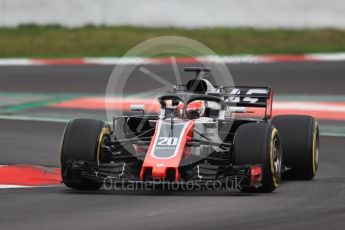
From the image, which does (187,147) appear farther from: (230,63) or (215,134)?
(230,63)

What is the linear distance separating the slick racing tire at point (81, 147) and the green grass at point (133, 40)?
16.4 m

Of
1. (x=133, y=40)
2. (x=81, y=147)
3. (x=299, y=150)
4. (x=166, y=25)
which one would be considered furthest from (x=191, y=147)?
(x=133, y=40)

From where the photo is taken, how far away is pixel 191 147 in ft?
36.3

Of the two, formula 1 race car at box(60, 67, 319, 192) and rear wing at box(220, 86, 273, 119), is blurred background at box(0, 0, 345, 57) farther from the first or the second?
formula 1 race car at box(60, 67, 319, 192)

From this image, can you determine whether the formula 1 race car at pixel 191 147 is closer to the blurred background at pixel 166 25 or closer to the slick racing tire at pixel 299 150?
the slick racing tire at pixel 299 150

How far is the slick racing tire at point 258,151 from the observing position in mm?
10773

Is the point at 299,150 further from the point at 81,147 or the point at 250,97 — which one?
the point at 81,147

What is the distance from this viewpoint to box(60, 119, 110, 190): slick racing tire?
11.1 metres

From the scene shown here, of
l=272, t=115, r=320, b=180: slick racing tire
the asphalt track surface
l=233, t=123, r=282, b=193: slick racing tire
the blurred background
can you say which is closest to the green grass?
the blurred background

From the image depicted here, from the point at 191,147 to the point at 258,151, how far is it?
76cm

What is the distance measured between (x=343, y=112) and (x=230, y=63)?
23.3 feet

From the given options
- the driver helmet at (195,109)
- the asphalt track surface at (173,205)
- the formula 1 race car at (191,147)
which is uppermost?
the driver helmet at (195,109)

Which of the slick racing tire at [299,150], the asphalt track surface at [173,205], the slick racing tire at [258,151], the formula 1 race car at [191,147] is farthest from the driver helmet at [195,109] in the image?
the slick racing tire at [299,150]

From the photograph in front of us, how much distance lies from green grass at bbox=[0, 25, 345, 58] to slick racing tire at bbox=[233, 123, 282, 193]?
1658cm
